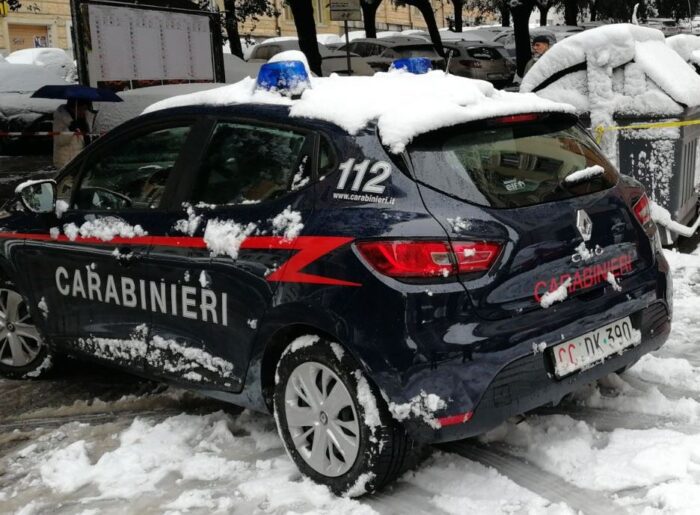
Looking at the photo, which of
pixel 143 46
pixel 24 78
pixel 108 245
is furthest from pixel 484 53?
pixel 108 245

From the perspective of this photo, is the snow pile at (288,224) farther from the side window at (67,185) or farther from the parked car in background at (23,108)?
the parked car in background at (23,108)

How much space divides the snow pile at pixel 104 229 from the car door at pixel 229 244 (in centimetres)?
20

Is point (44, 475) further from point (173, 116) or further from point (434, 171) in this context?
point (434, 171)

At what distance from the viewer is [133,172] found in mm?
4164

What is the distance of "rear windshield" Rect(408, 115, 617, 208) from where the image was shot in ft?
10.3

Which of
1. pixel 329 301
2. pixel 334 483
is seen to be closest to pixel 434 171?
pixel 329 301

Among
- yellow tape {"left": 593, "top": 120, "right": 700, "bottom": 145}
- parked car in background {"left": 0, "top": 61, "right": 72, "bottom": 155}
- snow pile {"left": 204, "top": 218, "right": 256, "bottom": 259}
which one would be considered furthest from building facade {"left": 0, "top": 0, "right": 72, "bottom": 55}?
snow pile {"left": 204, "top": 218, "right": 256, "bottom": 259}

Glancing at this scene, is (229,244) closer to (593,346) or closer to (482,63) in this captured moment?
(593,346)

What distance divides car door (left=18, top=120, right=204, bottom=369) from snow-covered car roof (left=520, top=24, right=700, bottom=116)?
381 centimetres

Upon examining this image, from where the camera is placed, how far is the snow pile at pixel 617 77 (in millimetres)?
6383

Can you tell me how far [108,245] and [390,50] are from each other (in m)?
20.7

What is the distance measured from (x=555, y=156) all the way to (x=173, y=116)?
68.5 inches

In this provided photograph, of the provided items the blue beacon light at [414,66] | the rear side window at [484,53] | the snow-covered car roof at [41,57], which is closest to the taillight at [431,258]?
the blue beacon light at [414,66]

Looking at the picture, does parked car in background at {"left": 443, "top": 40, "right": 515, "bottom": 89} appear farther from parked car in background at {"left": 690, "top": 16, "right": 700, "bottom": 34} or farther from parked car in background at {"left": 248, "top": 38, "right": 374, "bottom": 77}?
parked car in background at {"left": 690, "top": 16, "right": 700, "bottom": 34}
